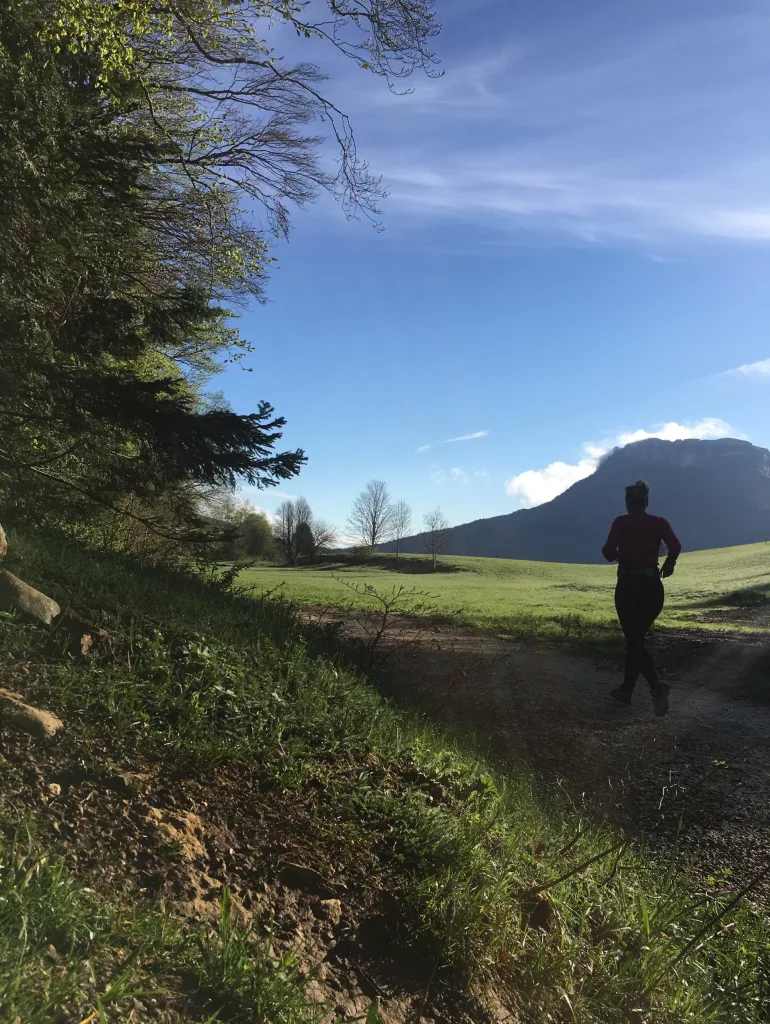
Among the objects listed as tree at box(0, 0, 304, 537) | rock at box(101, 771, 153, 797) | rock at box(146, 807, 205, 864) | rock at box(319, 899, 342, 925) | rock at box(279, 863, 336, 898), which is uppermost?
tree at box(0, 0, 304, 537)

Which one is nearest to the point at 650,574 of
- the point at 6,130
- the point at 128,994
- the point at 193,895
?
the point at 193,895

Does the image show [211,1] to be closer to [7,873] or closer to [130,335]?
[130,335]

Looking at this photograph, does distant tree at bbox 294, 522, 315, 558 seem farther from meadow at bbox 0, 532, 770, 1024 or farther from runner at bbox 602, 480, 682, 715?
meadow at bbox 0, 532, 770, 1024

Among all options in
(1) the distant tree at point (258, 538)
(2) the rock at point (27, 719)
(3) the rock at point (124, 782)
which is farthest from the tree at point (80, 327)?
(1) the distant tree at point (258, 538)

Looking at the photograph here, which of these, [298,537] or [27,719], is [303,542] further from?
[27,719]

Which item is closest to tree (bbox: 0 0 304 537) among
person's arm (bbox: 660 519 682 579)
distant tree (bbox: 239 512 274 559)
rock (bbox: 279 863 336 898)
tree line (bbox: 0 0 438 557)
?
tree line (bbox: 0 0 438 557)

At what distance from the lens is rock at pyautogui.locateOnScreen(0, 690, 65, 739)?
9.44 ft

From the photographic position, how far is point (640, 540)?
7.23 m

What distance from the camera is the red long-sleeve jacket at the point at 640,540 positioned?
7191mm

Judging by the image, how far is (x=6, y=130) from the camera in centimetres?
618

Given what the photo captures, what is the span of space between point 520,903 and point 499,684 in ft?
16.7

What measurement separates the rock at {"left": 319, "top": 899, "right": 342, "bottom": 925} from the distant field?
13.0 feet

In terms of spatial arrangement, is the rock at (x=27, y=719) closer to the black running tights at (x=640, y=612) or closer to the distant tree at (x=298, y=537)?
the black running tights at (x=640, y=612)

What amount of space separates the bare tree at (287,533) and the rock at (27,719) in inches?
2549
